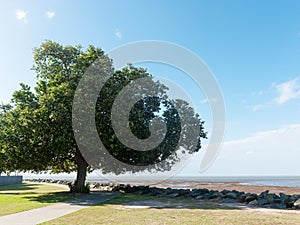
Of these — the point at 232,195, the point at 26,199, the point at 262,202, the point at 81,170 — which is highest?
the point at 81,170

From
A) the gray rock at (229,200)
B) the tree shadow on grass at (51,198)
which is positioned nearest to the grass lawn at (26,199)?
the tree shadow on grass at (51,198)

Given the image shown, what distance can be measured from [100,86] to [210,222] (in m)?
12.1

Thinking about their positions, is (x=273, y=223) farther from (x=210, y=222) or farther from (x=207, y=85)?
(x=207, y=85)

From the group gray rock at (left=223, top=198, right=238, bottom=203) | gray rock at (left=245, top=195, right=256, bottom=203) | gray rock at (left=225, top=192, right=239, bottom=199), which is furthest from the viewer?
gray rock at (left=225, top=192, right=239, bottom=199)

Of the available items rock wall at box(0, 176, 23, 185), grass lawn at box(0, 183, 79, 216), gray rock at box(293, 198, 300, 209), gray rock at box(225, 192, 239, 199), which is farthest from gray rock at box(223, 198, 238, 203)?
rock wall at box(0, 176, 23, 185)

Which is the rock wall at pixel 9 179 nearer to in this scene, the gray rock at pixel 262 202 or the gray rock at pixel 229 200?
the gray rock at pixel 229 200

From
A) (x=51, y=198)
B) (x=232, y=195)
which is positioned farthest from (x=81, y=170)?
(x=232, y=195)

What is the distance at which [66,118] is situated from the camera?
17734 mm

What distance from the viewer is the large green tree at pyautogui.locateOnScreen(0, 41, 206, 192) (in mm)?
17766

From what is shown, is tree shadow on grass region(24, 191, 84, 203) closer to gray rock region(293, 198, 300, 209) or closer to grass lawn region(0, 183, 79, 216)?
grass lawn region(0, 183, 79, 216)

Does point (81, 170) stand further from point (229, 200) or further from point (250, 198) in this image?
point (250, 198)

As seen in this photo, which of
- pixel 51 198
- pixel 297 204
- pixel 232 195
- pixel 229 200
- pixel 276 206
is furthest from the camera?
pixel 51 198

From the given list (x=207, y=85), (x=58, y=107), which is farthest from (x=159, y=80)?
(x=58, y=107)

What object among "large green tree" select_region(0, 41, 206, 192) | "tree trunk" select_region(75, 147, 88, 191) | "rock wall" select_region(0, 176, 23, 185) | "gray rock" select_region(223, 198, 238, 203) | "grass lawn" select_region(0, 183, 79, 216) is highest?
"large green tree" select_region(0, 41, 206, 192)
